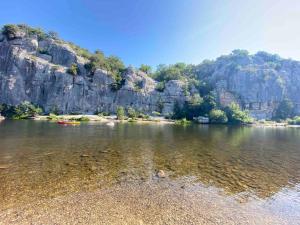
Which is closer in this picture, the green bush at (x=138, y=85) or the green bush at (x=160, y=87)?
the green bush at (x=138, y=85)

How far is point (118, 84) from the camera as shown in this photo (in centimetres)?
15212

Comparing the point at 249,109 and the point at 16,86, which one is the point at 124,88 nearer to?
the point at 16,86

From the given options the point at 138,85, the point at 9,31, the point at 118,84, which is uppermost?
the point at 9,31

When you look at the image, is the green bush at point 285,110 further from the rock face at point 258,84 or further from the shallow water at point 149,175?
the shallow water at point 149,175

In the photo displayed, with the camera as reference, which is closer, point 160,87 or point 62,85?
point 62,85

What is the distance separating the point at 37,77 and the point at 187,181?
14404 centimetres

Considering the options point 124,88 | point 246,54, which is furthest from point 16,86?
point 246,54

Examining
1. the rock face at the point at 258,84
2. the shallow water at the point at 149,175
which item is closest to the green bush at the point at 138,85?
the rock face at the point at 258,84

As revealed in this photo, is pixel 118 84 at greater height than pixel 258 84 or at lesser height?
lesser

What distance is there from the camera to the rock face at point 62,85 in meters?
130

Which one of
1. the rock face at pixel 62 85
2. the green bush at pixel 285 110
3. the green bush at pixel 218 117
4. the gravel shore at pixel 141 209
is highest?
the rock face at pixel 62 85

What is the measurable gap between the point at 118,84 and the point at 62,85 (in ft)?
130

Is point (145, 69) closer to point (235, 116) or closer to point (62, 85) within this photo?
point (62, 85)

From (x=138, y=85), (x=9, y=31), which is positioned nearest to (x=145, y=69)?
(x=138, y=85)
